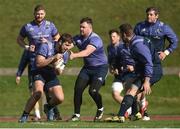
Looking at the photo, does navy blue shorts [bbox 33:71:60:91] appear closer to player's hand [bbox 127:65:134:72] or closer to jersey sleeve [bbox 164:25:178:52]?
player's hand [bbox 127:65:134:72]

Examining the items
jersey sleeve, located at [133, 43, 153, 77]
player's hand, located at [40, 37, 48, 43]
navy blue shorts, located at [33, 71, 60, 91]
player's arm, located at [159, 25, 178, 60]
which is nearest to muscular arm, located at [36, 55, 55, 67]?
navy blue shorts, located at [33, 71, 60, 91]

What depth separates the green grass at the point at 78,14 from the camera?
1106 inches

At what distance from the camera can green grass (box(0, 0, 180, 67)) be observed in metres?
28.1

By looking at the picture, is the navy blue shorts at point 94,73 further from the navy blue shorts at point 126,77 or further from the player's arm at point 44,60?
the player's arm at point 44,60

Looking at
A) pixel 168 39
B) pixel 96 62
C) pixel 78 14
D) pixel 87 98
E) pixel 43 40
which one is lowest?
pixel 87 98

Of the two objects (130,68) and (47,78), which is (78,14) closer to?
(130,68)

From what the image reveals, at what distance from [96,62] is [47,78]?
127 cm

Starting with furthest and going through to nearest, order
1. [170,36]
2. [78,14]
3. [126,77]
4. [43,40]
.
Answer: [78,14] < [170,36] < [126,77] < [43,40]

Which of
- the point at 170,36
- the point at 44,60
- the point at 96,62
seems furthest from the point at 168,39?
the point at 44,60

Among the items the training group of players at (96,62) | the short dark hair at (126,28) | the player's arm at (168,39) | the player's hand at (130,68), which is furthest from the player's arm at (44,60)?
the player's arm at (168,39)

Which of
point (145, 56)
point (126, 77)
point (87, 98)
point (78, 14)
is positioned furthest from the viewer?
point (78, 14)

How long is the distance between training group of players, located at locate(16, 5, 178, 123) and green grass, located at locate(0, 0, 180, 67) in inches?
460

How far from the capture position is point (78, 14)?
29.7 m

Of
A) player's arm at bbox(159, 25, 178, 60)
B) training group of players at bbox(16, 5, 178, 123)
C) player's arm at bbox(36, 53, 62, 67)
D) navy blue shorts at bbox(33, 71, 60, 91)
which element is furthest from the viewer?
player's arm at bbox(159, 25, 178, 60)
